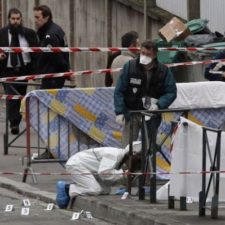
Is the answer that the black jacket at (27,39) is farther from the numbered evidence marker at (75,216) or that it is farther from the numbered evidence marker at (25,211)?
the numbered evidence marker at (75,216)

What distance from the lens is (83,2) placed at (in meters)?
27.5

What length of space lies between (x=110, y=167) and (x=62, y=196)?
23.2 inches

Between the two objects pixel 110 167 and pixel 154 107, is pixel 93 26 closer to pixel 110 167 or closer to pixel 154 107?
pixel 154 107

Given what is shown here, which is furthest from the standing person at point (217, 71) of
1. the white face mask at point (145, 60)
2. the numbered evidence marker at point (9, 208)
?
the numbered evidence marker at point (9, 208)

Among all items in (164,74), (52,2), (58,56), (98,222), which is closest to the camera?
(98,222)

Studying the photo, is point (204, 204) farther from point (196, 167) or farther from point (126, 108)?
point (126, 108)

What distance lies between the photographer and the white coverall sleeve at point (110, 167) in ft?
39.8

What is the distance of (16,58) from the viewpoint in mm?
18344

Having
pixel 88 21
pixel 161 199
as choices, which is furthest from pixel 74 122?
pixel 88 21

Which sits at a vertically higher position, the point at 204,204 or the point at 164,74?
the point at 164,74

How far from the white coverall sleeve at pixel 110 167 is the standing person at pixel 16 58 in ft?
19.5

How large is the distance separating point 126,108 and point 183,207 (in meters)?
2.17

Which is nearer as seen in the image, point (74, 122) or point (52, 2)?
point (74, 122)

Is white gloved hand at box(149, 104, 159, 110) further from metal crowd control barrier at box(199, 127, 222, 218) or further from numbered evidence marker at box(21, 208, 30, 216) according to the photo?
metal crowd control barrier at box(199, 127, 222, 218)
